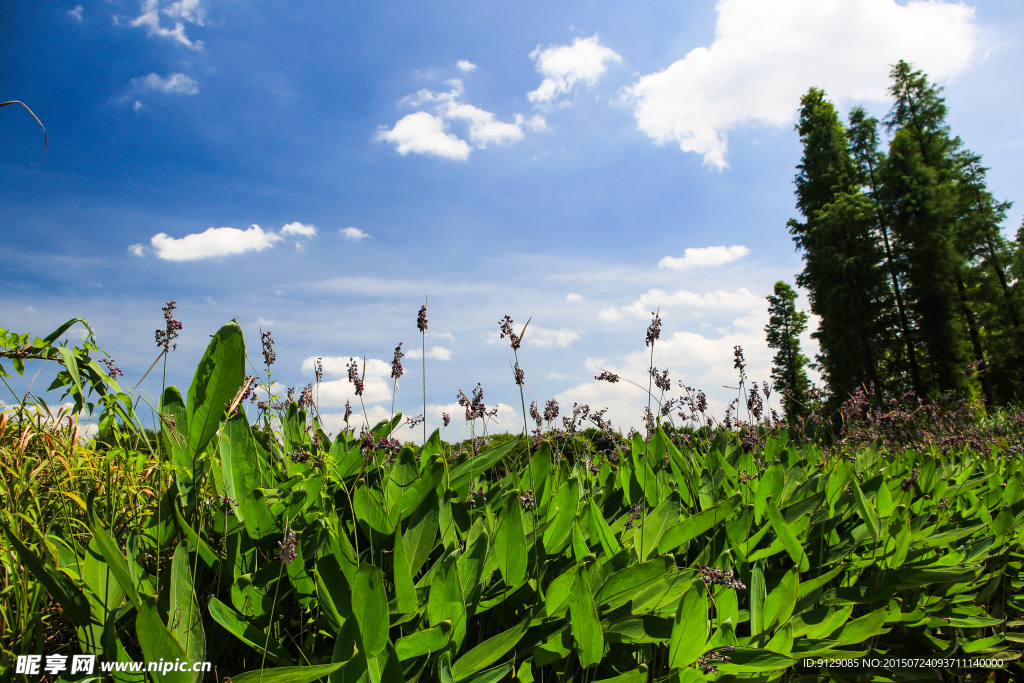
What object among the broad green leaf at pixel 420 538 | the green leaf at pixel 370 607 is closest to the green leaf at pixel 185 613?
the green leaf at pixel 370 607

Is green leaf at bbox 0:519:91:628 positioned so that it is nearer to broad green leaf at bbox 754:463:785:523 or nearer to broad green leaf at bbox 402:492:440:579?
broad green leaf at bbox 402:492:440:579

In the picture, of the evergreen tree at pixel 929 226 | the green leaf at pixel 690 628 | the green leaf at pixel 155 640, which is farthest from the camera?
the evergreen tree at pixel 929 226

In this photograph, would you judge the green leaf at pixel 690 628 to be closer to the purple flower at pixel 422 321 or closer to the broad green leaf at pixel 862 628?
the broad green leaf at pixel 862 628

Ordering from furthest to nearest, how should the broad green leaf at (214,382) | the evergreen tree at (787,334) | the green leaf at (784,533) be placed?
the evergreen tree at (787,334)
the green leaf at (784,533)
the broad green leaf at (214,382)

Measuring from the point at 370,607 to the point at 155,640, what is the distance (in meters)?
0.36

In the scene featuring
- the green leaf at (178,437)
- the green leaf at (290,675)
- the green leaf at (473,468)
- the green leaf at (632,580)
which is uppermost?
the green leaf at (178,437)

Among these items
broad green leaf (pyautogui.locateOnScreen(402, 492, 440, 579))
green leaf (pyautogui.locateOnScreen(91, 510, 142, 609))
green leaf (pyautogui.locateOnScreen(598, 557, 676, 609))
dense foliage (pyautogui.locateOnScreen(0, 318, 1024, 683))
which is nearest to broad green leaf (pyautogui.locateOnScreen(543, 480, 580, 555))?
dense foliage (pyautogui.locateOnScreen(0, 318, 1024, 683))

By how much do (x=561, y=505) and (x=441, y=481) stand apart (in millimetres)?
354

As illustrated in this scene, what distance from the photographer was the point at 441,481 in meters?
1.46

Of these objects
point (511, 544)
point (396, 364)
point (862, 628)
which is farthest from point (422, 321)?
point (862, 628)

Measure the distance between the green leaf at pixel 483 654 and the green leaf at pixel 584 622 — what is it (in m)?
0.13

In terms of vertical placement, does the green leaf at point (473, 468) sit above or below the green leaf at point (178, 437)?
below

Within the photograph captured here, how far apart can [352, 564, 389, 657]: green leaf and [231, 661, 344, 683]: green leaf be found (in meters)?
0.06

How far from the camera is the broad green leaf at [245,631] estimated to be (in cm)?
101
